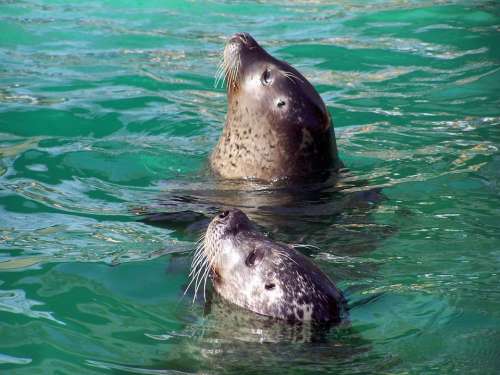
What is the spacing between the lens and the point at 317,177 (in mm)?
8000

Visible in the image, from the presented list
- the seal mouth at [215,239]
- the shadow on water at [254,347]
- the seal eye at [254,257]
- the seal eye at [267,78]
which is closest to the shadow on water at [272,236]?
the shadow on water at [254,347]

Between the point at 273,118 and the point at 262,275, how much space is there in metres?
2.44

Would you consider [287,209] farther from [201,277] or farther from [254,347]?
[254,347]

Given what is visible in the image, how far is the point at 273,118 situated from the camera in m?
7.98

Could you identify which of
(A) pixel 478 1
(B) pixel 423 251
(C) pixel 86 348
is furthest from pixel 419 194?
(A) pixel 478 1

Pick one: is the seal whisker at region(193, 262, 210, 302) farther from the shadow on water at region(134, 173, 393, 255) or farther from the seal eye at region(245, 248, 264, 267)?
the shadow on water at region(134, 173, 393, 255)

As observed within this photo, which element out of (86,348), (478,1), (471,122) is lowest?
(86,348)

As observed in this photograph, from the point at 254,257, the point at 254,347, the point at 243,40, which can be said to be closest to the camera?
the point at 254,347

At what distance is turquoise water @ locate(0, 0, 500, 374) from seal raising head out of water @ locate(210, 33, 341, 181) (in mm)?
359

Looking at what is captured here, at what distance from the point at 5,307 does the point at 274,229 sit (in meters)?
2.01

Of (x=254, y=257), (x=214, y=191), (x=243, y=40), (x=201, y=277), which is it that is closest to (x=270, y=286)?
(x=254, y=257)

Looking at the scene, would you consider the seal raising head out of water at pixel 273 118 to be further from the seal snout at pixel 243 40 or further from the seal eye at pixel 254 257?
the seal eye at pixel 254 257

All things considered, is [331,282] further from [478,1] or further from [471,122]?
[478,1]

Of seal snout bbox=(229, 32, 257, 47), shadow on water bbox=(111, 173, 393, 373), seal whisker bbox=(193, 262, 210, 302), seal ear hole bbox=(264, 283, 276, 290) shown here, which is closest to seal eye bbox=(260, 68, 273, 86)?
seal snout bbox=(229, 32, 257, 47)
